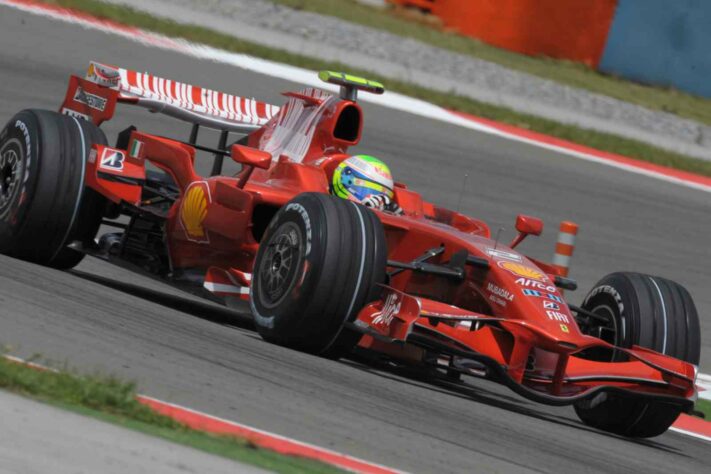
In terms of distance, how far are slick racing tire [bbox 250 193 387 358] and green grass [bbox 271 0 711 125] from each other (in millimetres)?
12667

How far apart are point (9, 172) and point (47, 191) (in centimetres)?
50

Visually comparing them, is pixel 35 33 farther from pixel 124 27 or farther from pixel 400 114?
pixel 400 114

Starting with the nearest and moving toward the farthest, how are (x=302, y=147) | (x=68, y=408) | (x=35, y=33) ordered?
(x=68, y=408), (x=302, y=147), (x=35, y=33)

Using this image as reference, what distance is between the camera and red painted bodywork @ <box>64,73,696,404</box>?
7203 mm

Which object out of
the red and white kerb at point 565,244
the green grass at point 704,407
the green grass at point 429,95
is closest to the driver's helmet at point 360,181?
the green grass at point 704,407

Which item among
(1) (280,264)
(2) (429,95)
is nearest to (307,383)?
(1) (280,264)

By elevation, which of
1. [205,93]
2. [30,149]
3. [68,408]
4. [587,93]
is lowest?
[68,408]

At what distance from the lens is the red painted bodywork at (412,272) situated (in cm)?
720

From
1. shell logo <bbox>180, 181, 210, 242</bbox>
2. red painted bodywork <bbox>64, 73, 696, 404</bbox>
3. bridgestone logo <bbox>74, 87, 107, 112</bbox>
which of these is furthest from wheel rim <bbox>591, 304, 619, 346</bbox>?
bridgestone logo <bbox>74, 87, 107, 112</bbox>

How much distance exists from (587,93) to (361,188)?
11.8 m

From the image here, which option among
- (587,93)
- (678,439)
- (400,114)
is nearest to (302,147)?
(678,439)

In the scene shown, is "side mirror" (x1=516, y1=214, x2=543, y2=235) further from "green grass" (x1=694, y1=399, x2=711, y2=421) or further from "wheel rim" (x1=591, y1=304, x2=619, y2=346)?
"green grass" (x1=694, y1=399, x2=711, y2=421)

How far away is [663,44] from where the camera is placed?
798 inches

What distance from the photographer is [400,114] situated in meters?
17.0
